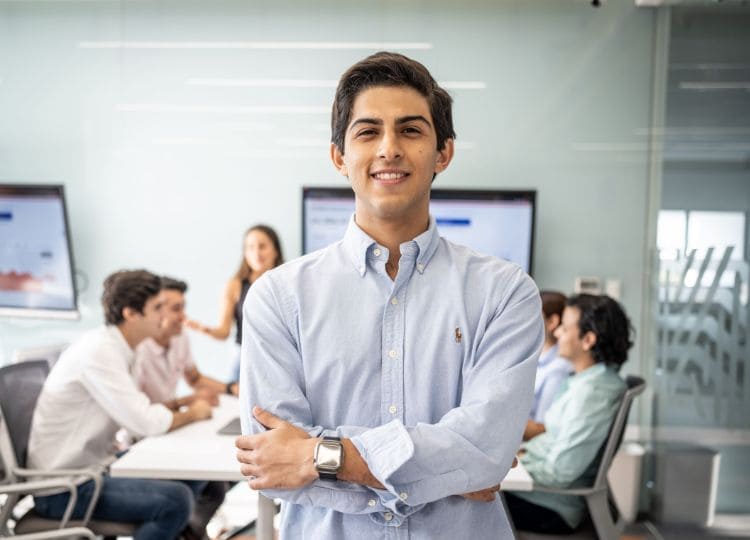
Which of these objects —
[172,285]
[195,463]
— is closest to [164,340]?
[172,285]

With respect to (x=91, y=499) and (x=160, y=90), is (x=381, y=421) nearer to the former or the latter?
(x=91, y=499)

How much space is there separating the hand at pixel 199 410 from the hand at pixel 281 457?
1702mm

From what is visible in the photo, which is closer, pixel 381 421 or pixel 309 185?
pixel 381 421

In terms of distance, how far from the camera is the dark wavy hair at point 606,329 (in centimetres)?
262

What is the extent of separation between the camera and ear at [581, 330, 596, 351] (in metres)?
2.62

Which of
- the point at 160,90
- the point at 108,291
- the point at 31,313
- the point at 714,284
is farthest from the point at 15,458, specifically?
the point at 714,284

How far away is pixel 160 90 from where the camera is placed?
4473mm

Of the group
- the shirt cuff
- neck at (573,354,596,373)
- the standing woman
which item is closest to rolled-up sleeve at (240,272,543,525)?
the shirt cuff

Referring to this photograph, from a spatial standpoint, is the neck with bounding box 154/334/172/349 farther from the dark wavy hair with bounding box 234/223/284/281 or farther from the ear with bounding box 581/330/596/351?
the ear with bounding box 581/330/596/351

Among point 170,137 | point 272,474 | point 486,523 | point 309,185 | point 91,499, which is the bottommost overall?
point 91,499

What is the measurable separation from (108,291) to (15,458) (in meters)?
0.73

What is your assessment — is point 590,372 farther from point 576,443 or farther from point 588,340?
point 576,443

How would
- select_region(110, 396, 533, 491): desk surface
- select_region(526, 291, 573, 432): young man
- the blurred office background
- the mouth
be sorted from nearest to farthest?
the mouth
select_region(110, 396, 533, 491): desk surface
select_region(526, 291, 573, 432): young man
the blurred office background

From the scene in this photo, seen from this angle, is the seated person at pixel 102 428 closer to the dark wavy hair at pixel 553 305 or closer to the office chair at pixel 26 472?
the office chair at pixel 26 472
